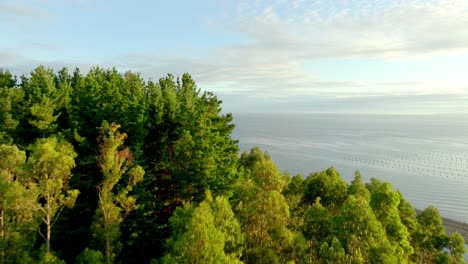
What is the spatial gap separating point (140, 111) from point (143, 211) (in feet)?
31.7

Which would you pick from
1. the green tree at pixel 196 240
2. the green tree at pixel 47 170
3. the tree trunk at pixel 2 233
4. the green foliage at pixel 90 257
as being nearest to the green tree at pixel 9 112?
the tree trunk at pixel 2 233

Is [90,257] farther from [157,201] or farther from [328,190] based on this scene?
[328,190]

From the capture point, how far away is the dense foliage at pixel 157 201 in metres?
17.5

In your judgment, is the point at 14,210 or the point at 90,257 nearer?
the point at 14,210

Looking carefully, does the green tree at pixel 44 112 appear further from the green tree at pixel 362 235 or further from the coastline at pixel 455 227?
the coastline at pixel 455 227

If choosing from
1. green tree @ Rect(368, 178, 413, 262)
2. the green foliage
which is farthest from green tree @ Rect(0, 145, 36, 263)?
green tree @ Rect(368, 178, 413, 262)

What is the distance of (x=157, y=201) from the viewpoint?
29500 millimetres

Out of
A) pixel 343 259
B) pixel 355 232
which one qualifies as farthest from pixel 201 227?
pixel 355 232

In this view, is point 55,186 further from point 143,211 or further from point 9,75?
point 9,75

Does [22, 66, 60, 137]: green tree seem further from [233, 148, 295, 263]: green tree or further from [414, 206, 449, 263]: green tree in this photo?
[414, 206, 449, 263]: green tree

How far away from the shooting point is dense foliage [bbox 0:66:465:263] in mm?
17547

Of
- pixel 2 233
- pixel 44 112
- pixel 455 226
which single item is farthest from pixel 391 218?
pixel 455 226

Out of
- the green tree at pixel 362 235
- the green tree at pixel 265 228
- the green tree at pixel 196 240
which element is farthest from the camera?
the green tree at pixel 265 228

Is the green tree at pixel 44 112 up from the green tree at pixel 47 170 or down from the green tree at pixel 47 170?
up
